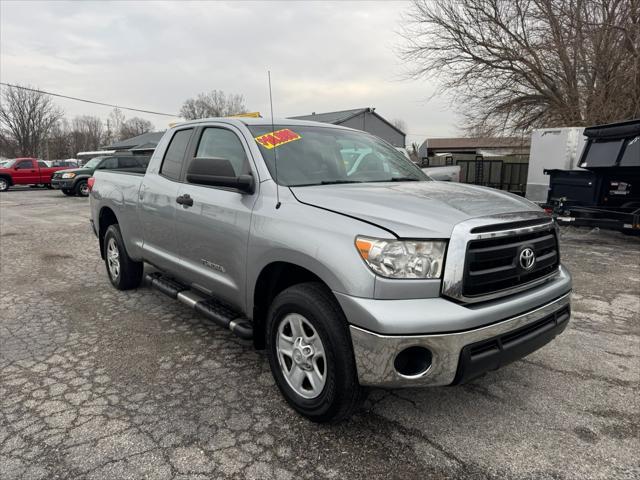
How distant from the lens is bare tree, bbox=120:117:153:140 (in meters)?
75.9

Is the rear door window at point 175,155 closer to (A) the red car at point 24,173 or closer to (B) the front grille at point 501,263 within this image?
(B) the front grille at point 501,263

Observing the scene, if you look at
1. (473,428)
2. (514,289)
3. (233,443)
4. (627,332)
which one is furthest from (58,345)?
(627,332)

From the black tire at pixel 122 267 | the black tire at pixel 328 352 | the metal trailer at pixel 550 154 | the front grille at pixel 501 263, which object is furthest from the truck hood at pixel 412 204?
the metal trailer at pixel 550 154

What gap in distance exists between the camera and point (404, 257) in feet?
7.24

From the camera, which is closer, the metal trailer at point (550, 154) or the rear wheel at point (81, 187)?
the metal trailer at point (550, 154)

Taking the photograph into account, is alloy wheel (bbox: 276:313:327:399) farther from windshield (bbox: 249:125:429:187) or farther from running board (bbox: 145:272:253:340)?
windshield (bbox: 249:125:429:187)

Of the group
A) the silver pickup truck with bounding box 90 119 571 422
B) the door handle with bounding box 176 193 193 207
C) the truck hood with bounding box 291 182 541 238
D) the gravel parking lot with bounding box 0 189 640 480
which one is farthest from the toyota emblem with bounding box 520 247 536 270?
the door handle with bounding box 176 193 193 207

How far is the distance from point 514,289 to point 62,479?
8.26 feet

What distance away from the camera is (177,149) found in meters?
4.09

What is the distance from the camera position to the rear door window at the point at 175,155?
396 cm

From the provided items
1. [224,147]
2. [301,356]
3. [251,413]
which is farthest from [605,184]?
[251,413]

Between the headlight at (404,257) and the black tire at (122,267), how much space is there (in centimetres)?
366

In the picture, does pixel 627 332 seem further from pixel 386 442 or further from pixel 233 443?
pixel 233 443

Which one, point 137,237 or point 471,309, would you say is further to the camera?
point 137,237
